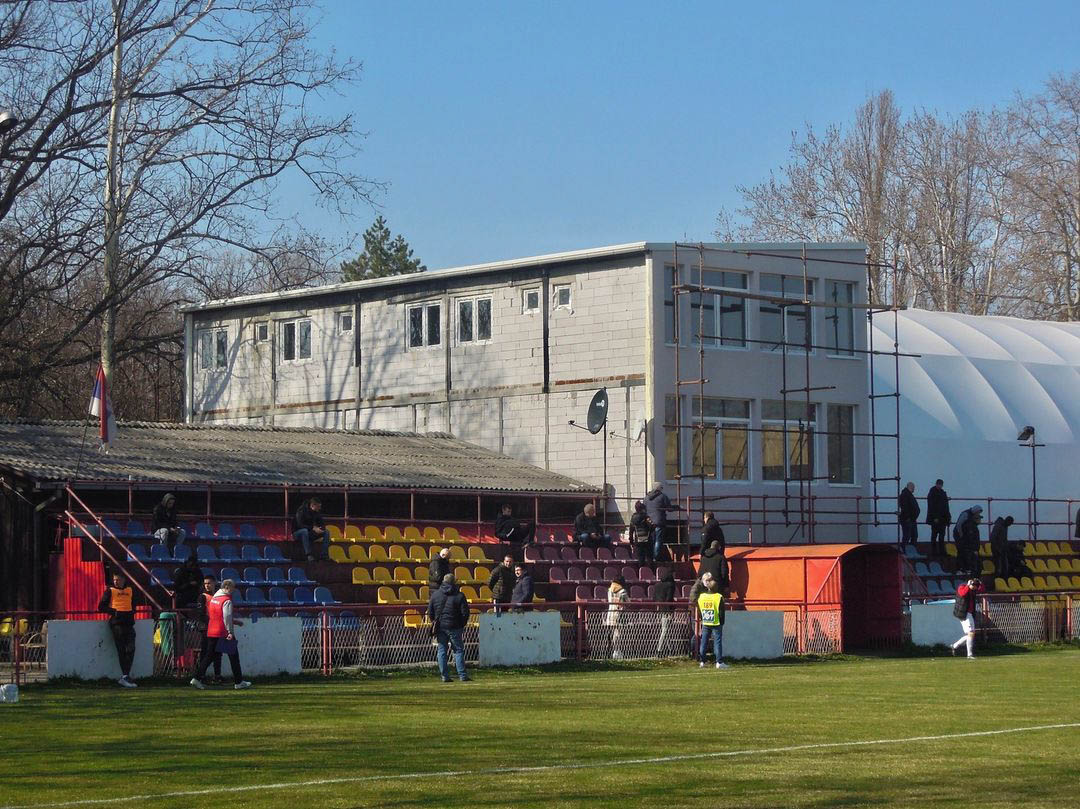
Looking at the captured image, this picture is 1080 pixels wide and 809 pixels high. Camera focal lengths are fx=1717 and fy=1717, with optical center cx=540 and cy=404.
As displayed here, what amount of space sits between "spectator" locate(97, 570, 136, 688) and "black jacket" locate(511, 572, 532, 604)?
8147mm

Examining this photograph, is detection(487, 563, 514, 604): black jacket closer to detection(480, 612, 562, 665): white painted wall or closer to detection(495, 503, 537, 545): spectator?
detection(480, 612, 562, 665): white painted wall

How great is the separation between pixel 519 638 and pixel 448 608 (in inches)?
140

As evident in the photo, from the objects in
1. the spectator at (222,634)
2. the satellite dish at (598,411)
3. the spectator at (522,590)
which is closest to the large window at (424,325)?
the satellite dish at (598,411)

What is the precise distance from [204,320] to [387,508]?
541 inches

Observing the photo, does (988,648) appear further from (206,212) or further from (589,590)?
(206,212)

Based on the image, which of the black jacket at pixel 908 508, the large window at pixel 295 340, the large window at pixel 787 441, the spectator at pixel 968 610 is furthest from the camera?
the large window at pixel 295 340

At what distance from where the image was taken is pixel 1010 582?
4275 centimetres

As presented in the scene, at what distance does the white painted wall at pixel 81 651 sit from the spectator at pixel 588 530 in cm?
1448

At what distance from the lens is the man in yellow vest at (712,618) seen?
29.9 m

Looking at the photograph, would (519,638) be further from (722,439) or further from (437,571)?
(722,439)

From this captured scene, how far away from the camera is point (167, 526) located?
31656 millimetres

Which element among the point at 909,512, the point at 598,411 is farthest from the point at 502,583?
the point at 909,512

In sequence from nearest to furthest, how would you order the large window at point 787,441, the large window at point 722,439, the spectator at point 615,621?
1. the spectator at point 615,621
2. the large window at point 722,439
3. the large window at point 787,441

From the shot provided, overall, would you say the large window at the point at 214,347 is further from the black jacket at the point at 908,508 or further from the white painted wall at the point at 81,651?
the white painted wall at the point at 81,651
